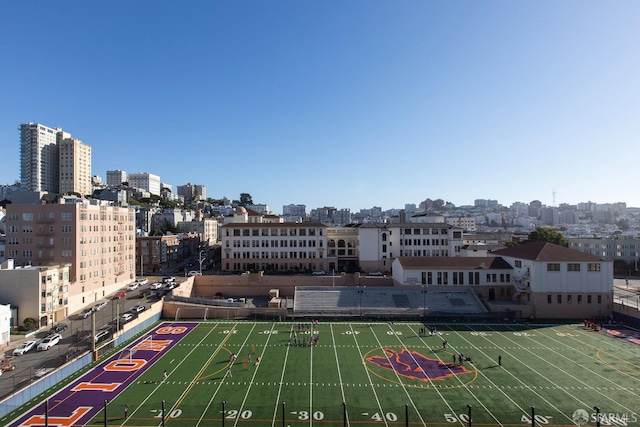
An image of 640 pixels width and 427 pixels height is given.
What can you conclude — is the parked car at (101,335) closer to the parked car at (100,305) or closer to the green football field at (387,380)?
the green football field at (387,380)

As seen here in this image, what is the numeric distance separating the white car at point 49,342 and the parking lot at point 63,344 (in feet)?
0.99

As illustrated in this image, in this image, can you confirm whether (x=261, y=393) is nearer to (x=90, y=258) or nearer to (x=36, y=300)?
(x=36, y=300)

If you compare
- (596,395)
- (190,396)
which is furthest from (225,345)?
(596,395)

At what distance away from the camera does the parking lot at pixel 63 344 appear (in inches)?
1067

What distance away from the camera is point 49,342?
1352 inches

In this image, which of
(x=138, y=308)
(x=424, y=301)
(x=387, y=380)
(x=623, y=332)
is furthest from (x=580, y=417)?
(x=138, y=308)

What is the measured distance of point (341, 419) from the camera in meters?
21.7

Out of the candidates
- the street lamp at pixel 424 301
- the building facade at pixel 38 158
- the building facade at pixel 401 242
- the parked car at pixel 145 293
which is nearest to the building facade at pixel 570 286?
the street lamp at pixel 424 301

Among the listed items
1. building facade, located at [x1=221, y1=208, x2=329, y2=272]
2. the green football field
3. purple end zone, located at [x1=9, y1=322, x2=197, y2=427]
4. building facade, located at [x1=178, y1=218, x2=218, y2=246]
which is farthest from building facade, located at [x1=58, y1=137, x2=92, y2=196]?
the green football field

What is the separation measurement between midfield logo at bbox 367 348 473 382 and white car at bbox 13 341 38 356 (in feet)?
99.2

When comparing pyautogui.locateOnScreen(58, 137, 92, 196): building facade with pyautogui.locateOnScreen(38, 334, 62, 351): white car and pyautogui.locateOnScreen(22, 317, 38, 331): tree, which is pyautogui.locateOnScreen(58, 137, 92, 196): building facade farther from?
pyautogui.locateOnScreen(38, 334, 62, 351): white car

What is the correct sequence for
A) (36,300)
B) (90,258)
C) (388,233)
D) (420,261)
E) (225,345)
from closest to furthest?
(225,345)
(36,300)
(90,258)
(420,261)
(388,233)

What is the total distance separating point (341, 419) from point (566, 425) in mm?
12651

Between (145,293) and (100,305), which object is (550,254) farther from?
(100,305)
